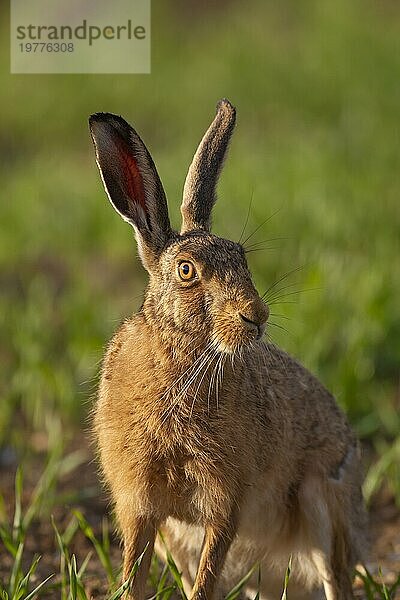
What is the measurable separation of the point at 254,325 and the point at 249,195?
5441 mm

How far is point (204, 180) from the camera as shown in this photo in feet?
14.0

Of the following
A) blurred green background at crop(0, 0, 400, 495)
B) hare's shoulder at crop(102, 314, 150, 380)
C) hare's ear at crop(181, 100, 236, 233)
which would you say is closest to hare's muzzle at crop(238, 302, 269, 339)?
hare's shoulder at crop(102, 314, 150, 380)

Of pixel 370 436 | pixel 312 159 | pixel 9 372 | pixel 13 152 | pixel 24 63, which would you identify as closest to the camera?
pixel 370 436

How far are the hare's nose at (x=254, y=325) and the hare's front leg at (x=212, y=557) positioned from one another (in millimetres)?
756

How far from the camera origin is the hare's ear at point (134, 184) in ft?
13.3

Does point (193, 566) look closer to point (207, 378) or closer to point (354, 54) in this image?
point (207, 378)

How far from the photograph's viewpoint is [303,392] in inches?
179

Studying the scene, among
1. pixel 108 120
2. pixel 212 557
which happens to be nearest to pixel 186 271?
pixel 108 120

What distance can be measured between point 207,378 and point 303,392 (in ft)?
A: 2.26

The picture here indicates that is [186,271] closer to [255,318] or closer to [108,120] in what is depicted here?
[255,318]

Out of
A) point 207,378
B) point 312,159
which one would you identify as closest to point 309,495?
point 207,378

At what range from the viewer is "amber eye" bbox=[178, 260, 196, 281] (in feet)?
12.8

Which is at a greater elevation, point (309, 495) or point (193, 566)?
point (309, 495)

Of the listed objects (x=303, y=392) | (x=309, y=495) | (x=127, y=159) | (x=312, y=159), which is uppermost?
(x=312, y=159)
